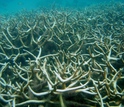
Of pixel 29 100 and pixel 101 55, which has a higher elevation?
pixel 101 55

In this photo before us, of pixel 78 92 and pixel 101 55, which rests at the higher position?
pixel 101 55

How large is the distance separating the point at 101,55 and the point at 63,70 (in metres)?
1.37

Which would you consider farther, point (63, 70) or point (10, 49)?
point (10, 49)

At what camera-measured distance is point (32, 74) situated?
2.60 metres

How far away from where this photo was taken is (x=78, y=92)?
7.02 feet

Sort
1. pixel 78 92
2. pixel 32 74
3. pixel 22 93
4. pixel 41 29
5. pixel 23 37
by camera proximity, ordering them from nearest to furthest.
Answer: pixel 78 92 < pixel 22 93 < pixel 32 74 < pixel 23 37 < pixel 41 29

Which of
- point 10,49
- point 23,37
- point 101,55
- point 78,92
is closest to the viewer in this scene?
point 78,92

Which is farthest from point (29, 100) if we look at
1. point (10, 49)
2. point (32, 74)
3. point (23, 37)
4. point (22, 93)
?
point (23, 37)

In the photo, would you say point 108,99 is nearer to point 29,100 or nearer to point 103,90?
point 103,90

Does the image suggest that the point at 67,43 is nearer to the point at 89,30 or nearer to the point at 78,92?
the point at 89,30

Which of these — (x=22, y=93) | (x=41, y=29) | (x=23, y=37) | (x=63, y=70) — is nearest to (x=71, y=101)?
(x=63, y=70)

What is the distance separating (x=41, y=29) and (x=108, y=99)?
10.2 feet

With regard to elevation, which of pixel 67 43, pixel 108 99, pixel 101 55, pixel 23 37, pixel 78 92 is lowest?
pixel 108 99

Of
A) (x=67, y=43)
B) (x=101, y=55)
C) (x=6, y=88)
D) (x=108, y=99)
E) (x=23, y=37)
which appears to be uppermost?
(x=23, y=37)
